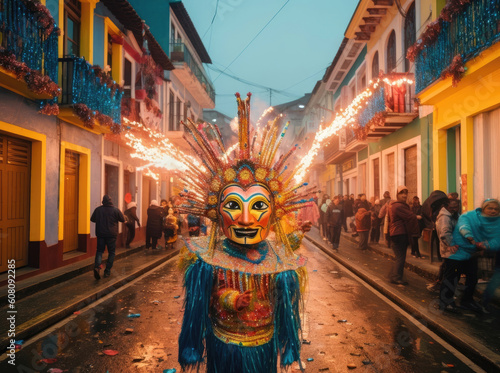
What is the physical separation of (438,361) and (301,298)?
259cm

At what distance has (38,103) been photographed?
946cm

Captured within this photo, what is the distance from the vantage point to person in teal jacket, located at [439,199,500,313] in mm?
6207

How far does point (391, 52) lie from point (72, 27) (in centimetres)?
1190

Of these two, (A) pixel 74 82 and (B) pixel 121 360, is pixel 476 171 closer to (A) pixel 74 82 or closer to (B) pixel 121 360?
(B) pixel 121 360

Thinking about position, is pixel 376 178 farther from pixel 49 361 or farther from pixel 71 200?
pixel 49 361

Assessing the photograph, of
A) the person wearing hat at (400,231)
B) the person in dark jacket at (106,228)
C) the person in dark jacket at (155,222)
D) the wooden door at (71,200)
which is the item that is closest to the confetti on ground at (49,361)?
the person in dark jacket at (106,228)

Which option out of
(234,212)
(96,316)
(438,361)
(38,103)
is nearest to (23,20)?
(38,103)

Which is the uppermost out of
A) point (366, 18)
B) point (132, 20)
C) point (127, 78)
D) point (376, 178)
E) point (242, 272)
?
point (366, 18)

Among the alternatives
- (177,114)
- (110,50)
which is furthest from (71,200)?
(177,114)

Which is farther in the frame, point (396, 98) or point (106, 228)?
point (396, 98)

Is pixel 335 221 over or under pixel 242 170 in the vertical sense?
under

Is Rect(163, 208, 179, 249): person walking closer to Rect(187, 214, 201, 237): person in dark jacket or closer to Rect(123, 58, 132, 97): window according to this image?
Rect(123, 58, 132, 97): window

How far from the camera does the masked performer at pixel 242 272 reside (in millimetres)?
2801

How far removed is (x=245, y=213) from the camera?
291 cm
